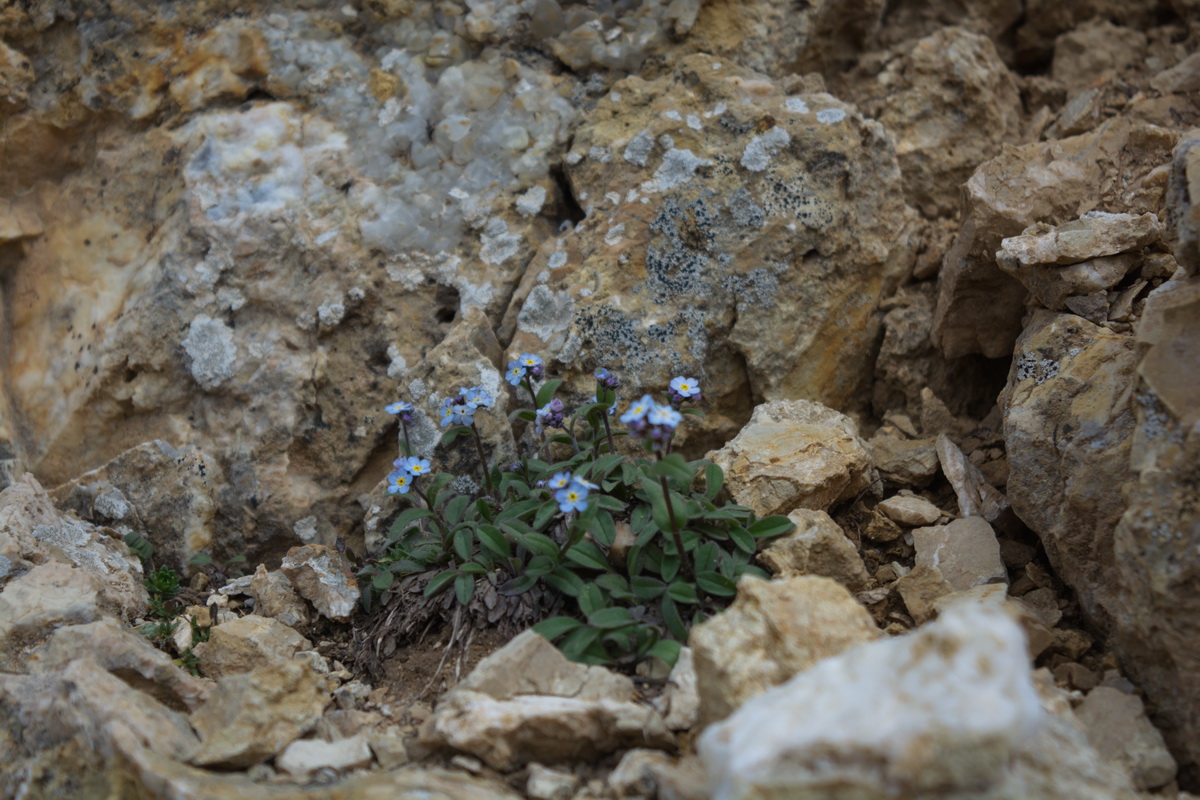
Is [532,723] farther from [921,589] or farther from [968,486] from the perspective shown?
[968,486]

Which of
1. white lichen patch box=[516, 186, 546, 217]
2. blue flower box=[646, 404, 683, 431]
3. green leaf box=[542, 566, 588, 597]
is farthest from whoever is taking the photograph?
white lichen patch box=[516, 186, 546, 217]

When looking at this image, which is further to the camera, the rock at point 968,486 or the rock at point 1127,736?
the rock at point 968,486

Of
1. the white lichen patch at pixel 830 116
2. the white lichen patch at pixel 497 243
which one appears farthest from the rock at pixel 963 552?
the white lichen patch at pixel 497 243

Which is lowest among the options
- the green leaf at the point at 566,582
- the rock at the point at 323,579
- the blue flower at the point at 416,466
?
the rock at the point at 323,579

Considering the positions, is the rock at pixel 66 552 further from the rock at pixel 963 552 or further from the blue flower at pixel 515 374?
the rock at pixel 963 552

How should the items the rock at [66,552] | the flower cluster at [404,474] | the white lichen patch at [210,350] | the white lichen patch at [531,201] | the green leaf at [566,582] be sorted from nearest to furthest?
1. the green leaf at [566,582]
2. the rock at [66,552]
3. the flower cluster at [404,474]
4. the white lichen patch at [210,350]
5. the white lichen patch at [531,201]

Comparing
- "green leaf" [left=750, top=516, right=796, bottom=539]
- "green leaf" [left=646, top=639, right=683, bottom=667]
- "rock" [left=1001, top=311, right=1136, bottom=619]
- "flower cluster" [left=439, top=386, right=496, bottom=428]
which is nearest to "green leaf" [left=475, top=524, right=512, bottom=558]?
"flower cluster" [left=439, top=386, right=496, bottom=428]

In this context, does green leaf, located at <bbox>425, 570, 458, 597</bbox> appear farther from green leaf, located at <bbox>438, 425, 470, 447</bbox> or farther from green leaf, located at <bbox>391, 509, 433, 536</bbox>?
green leaf, located at <bbox>438, 425, 470, 447</bbox>
